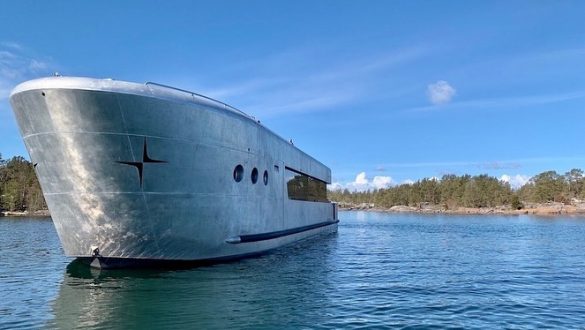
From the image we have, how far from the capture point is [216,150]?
57.3 ft

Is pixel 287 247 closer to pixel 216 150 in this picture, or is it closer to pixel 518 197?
pixel 216 150

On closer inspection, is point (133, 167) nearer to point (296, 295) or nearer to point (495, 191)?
point (296, 295)

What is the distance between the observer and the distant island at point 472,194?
359 ft

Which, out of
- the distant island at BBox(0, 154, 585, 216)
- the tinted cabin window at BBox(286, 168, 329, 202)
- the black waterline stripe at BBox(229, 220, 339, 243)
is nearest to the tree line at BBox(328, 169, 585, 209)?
the distant island at BBox(0, 154, 585, 216)

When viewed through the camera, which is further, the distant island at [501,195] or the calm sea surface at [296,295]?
the distant island at [501,195]

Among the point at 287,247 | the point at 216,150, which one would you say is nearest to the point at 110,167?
the point at 216,150

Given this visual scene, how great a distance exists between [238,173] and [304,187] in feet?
47.4

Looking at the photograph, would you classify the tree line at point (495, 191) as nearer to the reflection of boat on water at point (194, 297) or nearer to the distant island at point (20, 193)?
the distant island at point (20, 193)

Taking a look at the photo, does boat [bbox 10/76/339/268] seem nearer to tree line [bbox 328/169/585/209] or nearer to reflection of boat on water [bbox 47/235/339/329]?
reflection of boat on water [bbox 47/235/339/329]

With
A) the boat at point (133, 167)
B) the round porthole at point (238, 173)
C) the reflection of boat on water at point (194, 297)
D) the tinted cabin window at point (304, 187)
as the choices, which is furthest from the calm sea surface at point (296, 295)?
the tinted cabin window at point (304, 187)

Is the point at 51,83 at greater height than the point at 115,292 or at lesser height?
greater

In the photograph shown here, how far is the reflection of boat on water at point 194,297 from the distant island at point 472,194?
348ft

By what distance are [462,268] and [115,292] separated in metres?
13.5

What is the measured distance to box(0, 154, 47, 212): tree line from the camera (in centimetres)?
10812
